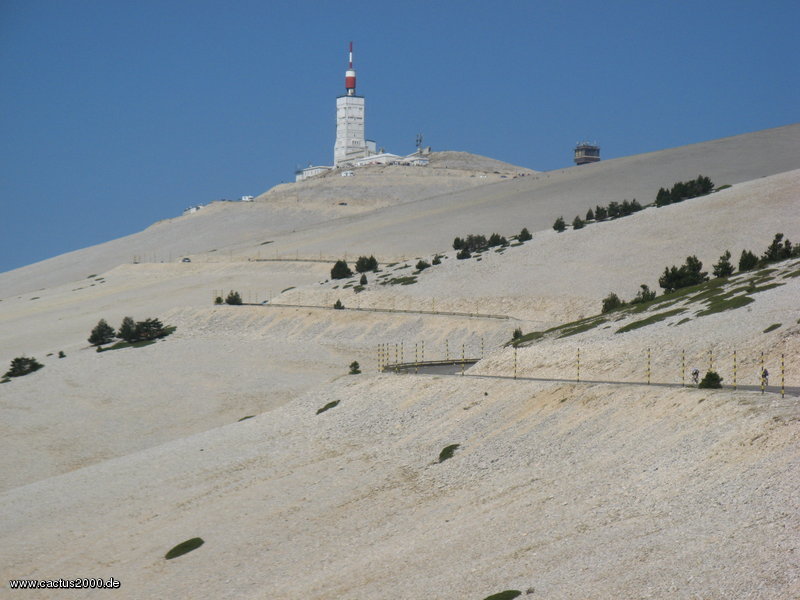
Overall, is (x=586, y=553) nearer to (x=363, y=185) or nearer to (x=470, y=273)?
(x=470, y=273)

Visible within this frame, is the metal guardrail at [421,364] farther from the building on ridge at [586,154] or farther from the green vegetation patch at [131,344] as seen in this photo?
the building on ridge at [586,154]

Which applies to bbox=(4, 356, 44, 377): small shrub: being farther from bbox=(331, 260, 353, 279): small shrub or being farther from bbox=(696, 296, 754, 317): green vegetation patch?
bbox=(696, 296, 754, 317): green vegetation patch

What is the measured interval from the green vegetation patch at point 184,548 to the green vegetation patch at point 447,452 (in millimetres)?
6586

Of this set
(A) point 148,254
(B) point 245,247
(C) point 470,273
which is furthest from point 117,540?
(A) point 148,254

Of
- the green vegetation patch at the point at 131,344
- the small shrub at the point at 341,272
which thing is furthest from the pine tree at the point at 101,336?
the small shrub at the point at 341,272

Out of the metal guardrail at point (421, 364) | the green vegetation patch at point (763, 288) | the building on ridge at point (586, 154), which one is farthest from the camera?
the building on ridge at point (586, 154)

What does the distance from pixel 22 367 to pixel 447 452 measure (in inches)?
1506

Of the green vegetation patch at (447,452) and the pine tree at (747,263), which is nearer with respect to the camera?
the green vegetation patch at (447,452)

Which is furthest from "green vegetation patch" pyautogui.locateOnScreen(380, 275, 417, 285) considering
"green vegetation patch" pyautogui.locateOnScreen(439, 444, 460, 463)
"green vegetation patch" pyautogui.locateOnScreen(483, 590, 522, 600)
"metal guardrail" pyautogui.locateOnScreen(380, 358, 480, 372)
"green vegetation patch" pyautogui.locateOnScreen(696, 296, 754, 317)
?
"green vegetation patch" pyautogui.locateOnScreen(483, 590, 522, 600)

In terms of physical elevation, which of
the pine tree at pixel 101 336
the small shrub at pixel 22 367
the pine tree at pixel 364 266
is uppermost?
the pine tree at pixel 364 266

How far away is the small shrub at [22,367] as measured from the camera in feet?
194

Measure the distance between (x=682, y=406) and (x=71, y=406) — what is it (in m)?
34.6

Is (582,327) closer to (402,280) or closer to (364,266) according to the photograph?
(402,280)

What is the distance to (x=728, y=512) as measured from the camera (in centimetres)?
1742
